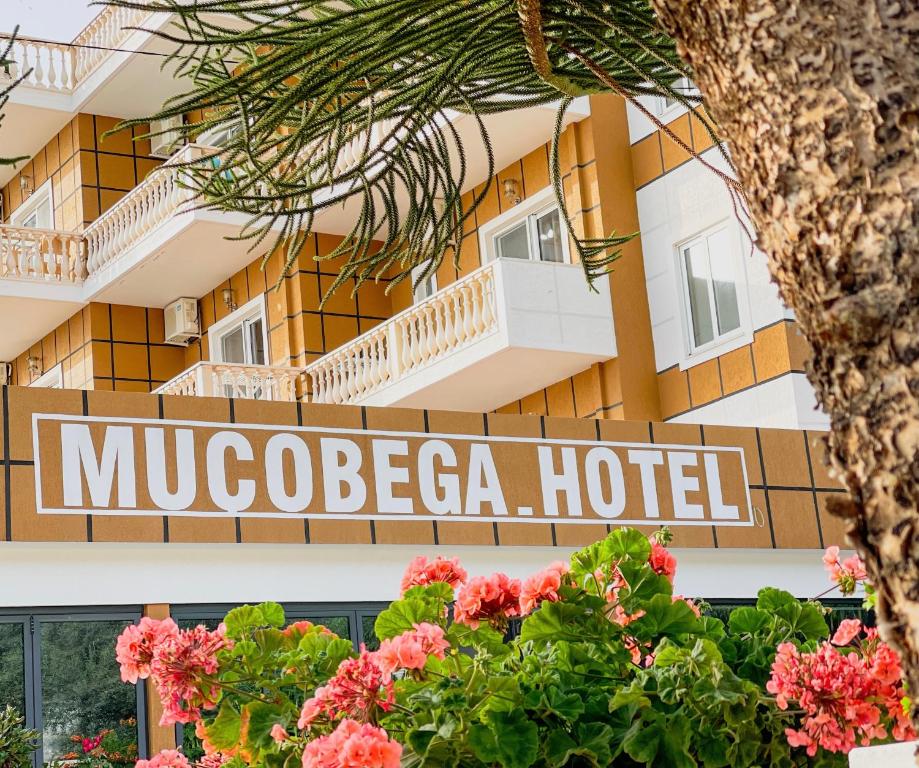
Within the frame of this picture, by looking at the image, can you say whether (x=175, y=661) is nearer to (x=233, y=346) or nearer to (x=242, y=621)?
(x=242, y=621)

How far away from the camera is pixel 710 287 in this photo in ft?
53.0

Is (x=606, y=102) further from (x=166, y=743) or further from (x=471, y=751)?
(x=471, y=751)

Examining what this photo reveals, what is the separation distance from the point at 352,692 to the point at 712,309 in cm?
1255

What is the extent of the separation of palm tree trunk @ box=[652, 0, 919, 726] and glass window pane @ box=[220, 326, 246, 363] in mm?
20045

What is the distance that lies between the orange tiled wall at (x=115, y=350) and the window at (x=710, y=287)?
8.83m

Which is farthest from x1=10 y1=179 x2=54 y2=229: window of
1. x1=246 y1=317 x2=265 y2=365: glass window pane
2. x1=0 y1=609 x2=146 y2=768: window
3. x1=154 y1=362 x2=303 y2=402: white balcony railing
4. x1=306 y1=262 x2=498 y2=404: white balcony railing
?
x1=0 y1=609 x2=146 y2=768: window

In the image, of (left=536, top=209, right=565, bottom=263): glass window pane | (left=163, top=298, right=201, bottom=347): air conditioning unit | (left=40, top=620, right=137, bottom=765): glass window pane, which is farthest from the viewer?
(left=163, top=298, right=201, bottom=347): air conditioning unit

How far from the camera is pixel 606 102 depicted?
17344 millimetres

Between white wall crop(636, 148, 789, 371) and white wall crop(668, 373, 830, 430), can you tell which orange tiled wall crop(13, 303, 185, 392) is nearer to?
white wall crop(636, 148, 789, 371)

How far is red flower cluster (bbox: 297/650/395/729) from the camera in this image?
4.06 m

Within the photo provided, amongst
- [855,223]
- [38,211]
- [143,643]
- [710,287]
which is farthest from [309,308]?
[855,223]

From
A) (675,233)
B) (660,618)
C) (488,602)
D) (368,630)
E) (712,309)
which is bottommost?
(660,618)

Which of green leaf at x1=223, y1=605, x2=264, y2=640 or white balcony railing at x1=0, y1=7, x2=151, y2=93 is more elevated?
white balcony railing at x1=0, y1=7, x2=151, y2=93

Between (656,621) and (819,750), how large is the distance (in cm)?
60
